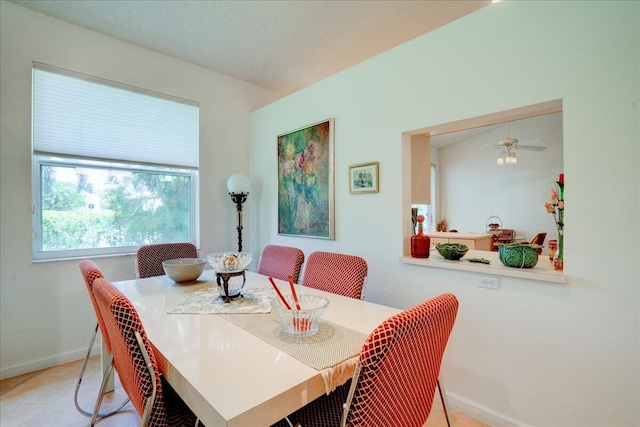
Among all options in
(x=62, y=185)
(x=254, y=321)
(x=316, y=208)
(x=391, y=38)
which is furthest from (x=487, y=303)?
(x=62, y=185)

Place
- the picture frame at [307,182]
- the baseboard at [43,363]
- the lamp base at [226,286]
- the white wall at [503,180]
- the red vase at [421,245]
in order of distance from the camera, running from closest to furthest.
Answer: the lamp base at [226,286], the red vase at [421,245], the baseboard at [43,363], the picture frame at [307,182], the white wall at [503,180]

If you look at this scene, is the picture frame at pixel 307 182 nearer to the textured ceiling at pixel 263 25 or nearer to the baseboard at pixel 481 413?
the textured ceiling at pixel 263 25

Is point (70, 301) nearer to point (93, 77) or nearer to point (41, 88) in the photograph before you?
point (41, 88)

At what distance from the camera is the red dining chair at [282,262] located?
214 centimetres

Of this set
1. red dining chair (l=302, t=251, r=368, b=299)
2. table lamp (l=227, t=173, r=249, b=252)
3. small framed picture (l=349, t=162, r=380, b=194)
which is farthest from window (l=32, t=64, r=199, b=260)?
red dining chair (l=302, t=251, r=368, b=299)

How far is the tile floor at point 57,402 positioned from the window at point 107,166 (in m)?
0.92

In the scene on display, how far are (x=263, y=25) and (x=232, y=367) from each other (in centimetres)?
265

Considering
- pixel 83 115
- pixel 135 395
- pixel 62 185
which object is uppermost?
pixel 83 115

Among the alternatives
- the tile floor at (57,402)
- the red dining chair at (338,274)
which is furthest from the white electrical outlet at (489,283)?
the tile floor at (57,402)

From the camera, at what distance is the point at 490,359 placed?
1.75 m

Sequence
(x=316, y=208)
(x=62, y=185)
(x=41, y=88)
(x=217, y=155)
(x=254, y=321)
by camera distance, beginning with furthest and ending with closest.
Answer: (x=217, y=155), (x=316, y=208), (x=62, y=185), (x=41, y=88), (x=254, y=321)

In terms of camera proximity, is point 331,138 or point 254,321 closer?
point 254,321

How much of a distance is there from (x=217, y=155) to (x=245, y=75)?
988 millimetres

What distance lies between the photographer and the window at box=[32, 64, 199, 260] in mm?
2463
